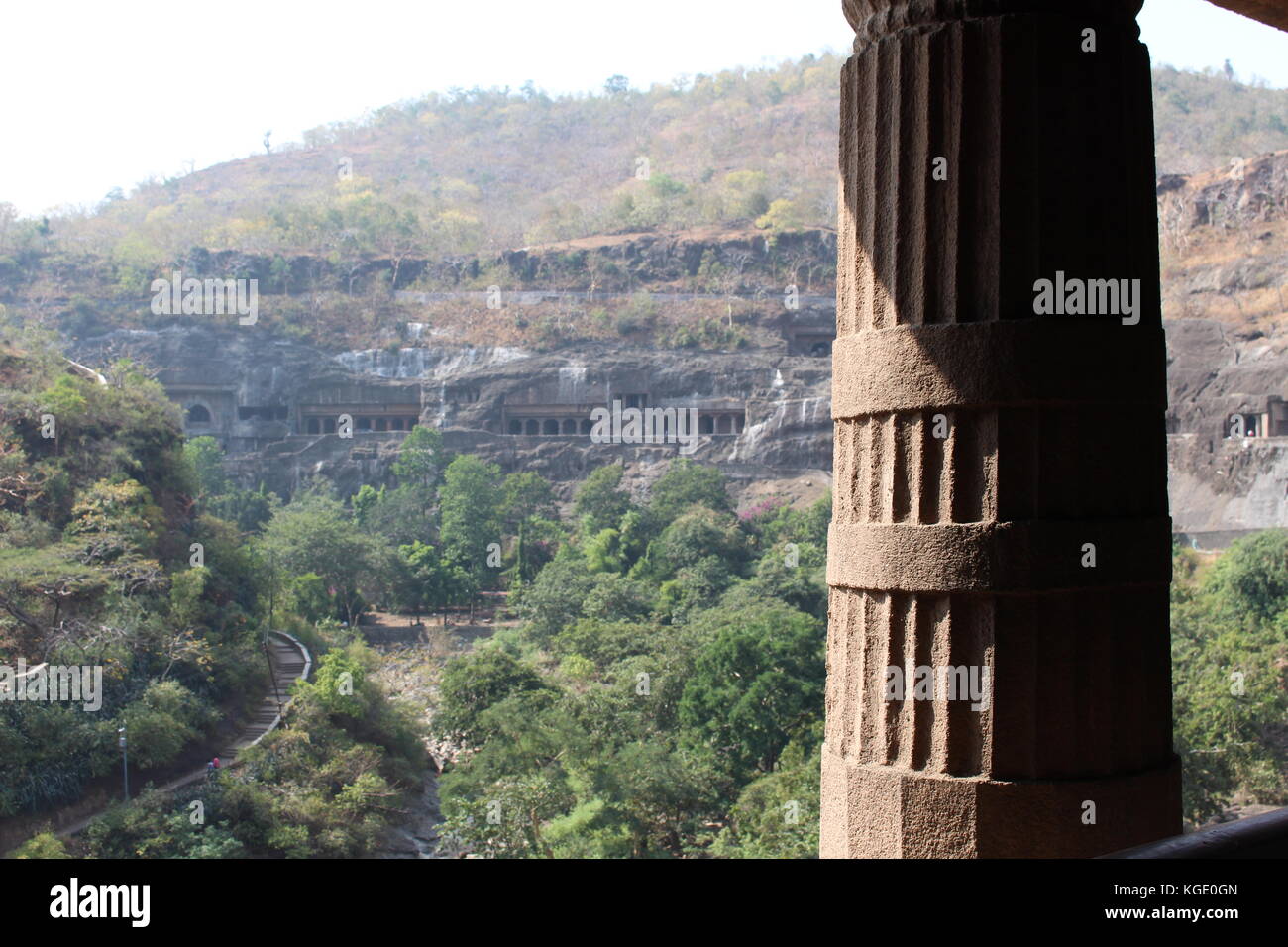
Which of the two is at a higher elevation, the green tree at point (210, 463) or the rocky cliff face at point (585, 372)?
the rocky cliff face at point (585, 372)

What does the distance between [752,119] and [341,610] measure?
3122 inches

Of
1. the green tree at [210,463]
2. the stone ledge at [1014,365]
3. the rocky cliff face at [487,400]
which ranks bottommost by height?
the stone ledge at [1014,365]

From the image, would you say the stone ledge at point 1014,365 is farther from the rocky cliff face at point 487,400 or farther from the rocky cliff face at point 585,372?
the rocky cliff face at point 487,400

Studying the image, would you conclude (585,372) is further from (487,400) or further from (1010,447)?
(1010,447)

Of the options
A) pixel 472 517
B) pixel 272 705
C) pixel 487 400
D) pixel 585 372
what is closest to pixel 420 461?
pixel 487 400

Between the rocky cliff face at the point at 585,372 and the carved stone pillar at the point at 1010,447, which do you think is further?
the rocky cliff face at the point at 585,372

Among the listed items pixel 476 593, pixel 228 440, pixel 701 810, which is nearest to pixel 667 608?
pixel 476 593

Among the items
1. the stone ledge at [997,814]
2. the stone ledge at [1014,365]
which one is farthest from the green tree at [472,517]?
the stone ledge at [1014,365]

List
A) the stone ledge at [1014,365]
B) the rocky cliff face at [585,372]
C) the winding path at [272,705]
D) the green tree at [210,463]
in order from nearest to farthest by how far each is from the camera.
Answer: the stone ledge at [1014,365] < the winding path at [272,705] < the green tree at [210,463] < the rocky cliff face at [585,372]

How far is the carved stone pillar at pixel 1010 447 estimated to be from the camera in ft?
8.96

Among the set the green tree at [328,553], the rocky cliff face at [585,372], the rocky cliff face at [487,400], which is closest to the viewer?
the green tree at [328,553]

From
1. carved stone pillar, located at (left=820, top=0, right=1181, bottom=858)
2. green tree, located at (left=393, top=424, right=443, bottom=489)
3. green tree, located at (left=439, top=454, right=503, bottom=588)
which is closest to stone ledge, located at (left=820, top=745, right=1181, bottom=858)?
carved stone pillar, located at (left=820, top=0, right=1181, bottom=858)

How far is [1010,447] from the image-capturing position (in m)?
2.74
